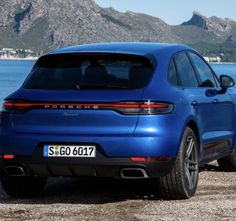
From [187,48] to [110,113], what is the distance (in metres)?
1.85

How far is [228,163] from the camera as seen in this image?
9250mm

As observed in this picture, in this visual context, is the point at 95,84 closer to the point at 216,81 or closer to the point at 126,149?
the point at 126,149

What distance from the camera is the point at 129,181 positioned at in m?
8.27

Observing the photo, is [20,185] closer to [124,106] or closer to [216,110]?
[124,106]

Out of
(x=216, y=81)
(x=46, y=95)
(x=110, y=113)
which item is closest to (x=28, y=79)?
(x=46, y=95)

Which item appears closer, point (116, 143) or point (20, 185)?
point (116, 143)

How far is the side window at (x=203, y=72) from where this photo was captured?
7792 mm

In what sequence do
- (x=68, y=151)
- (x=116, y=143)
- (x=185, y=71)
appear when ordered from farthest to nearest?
(x=185, y=71) → (x=68, y=151) → (x=116, y=143)

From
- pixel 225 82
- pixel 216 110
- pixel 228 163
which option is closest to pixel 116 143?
pixel 216 110

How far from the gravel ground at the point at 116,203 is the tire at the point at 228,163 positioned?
709 mm

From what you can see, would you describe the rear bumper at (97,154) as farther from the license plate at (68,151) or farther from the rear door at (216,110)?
the rear door at (216,110)

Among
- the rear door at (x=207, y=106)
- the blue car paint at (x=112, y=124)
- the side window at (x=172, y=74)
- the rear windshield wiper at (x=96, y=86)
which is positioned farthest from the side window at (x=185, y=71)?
the rear windshield wiper at (x=96, y=86)

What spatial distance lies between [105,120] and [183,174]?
3.20 ft

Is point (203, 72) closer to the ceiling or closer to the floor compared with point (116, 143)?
closer to the ceiling
